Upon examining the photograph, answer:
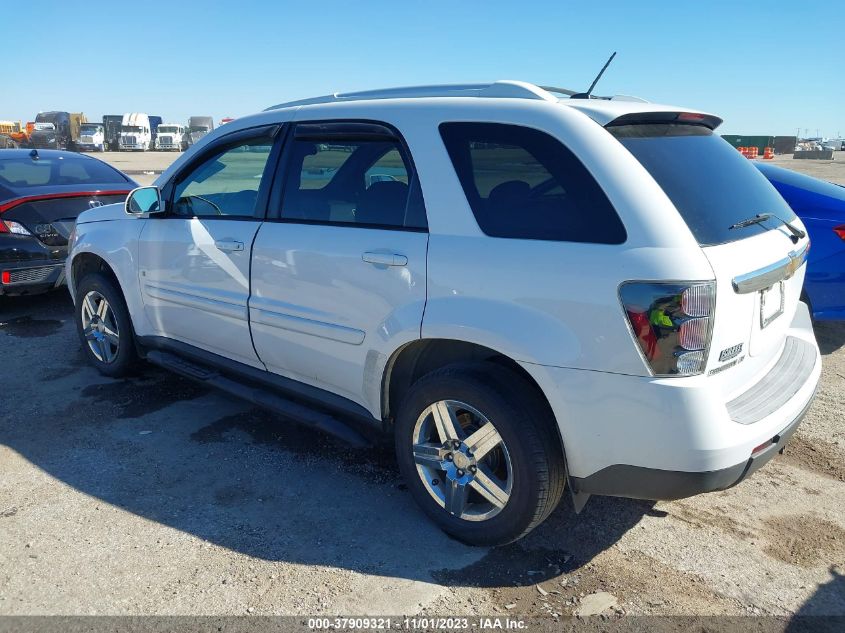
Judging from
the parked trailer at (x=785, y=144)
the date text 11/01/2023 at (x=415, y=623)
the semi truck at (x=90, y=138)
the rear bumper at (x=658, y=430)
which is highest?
the parked trailer at (x=785, y=144)

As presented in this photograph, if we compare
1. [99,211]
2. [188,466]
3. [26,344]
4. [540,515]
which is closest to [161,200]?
[99,211]

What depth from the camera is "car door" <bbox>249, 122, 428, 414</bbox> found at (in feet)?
10.0

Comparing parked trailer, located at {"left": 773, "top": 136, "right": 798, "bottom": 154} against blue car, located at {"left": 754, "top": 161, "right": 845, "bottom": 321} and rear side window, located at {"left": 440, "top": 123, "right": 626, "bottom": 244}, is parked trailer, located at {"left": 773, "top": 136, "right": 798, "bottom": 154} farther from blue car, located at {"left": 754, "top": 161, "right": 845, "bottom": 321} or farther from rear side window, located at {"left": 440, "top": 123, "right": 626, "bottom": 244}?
rear side window, located at {"left": 440, "top": 123, "right": 626, "bottom": 244}

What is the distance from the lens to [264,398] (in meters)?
3.82

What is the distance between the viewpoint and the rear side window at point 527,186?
8.41ft

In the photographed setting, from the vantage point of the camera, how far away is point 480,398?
277 centimetres

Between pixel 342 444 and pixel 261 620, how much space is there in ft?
5.05

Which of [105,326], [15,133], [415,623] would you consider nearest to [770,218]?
[415,623]

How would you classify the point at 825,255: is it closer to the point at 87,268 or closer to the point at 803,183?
the point at 803,183

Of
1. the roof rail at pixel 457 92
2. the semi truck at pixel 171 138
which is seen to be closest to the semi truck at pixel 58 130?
the semi truck at pixel 171 138

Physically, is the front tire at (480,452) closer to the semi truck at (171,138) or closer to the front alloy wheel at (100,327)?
the front alloy wheel at (100,327)

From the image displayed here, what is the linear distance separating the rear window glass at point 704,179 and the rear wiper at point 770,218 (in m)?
0.02

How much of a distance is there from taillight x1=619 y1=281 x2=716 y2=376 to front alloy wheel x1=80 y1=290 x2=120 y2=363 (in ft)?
12.5

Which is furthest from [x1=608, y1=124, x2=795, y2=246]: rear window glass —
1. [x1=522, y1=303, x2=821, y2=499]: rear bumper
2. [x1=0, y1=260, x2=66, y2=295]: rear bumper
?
[x1=0, y1=260, x2=66, y2=295]: rear bumper
